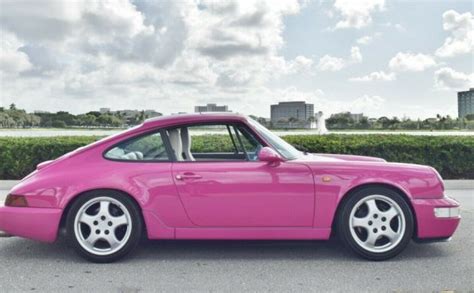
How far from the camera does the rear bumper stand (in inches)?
157

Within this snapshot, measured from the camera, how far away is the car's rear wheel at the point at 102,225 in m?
3.93

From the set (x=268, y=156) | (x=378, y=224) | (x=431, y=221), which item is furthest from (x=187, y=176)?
(x=431, y=221)

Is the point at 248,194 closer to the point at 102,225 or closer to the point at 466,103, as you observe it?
the point at 102,225

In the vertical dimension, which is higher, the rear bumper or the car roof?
the car roof

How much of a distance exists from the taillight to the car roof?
1358 mm

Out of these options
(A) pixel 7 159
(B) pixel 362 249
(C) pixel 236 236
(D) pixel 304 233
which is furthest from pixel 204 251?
(A) pixel 7 159

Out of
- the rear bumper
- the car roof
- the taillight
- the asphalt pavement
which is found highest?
the car roof

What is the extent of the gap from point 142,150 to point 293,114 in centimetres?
3111

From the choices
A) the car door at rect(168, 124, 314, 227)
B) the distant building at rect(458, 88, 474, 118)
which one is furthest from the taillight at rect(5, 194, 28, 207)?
the distant building at rect(458, 88, 474, 118)

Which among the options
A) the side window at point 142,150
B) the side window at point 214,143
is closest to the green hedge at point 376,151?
the side window at point 214,143

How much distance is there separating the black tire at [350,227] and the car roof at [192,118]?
1.34m

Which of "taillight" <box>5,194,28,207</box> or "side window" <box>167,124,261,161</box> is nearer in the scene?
"taillight" <box>5,194,28,207</box>

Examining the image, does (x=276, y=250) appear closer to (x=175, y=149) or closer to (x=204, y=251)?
(x=204, y=251)

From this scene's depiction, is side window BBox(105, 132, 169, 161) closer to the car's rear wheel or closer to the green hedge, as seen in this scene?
the car's rear wheel
